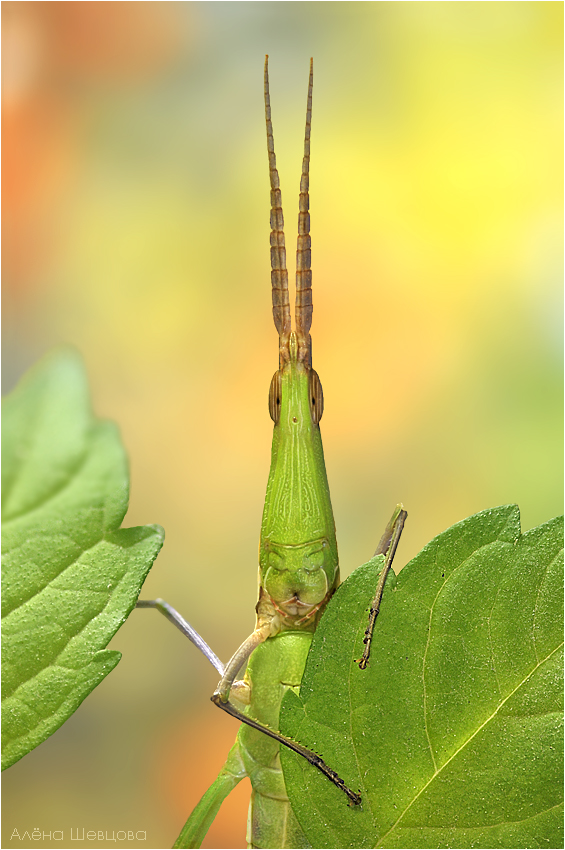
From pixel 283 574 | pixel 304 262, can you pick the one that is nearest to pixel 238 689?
pixel 283 574

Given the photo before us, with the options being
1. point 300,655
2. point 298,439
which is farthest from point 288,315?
point 300,655

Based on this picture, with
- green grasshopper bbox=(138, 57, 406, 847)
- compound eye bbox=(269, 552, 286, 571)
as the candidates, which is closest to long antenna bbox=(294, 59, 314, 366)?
green grasshopper bbox=(138, 57, 406, 847)

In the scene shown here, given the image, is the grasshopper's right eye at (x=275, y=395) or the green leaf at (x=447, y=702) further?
the grasshopper's right eye at (x=275, y=395)

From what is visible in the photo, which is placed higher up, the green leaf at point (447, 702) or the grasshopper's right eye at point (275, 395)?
the grasshopper's right eye at point (275, 395)

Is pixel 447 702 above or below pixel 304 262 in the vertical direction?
below

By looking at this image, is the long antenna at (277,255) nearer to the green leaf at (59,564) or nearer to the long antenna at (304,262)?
the long antenna at (304,262)

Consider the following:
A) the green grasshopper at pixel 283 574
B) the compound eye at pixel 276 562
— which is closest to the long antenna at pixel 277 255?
the green grasshopper at pixel 283 574

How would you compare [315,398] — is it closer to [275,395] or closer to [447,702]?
[275,395]
